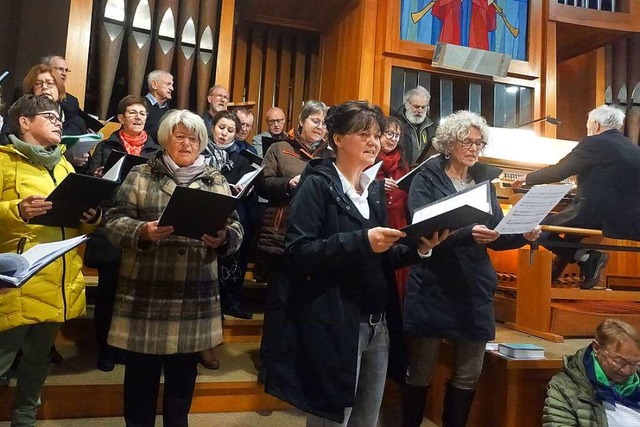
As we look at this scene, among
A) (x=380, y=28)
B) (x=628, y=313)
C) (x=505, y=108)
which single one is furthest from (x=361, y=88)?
(x=628, y=313)

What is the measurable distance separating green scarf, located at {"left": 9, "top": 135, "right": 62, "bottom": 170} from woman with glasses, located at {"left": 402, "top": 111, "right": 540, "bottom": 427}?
127cm

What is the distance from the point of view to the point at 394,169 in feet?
8.64

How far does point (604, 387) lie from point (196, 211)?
5.02 ft

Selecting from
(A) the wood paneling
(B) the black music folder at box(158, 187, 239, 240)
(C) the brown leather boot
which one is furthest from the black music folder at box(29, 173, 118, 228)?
(A) the wood paneling

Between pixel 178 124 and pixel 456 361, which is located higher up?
pixel 178 124

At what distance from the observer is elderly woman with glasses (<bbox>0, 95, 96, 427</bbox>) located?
175cm

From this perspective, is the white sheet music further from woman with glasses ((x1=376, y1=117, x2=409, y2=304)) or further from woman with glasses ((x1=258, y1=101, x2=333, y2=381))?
woman with glasses ((x1=258, y1=101, x2=333, y2=381))

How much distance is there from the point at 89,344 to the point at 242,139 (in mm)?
1445

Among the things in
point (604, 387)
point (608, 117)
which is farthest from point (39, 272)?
point (608, 117)

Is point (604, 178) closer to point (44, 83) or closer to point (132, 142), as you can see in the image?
point (132, 142)

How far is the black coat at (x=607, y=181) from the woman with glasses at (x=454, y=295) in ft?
4.13

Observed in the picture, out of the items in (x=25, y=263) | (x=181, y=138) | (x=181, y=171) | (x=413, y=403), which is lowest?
(x=413, y=403)

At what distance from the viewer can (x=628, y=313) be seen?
296 cm

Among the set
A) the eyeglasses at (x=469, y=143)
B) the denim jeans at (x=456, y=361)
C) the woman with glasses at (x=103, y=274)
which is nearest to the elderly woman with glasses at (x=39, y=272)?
the woman with glasses at (x=103, y=274)
